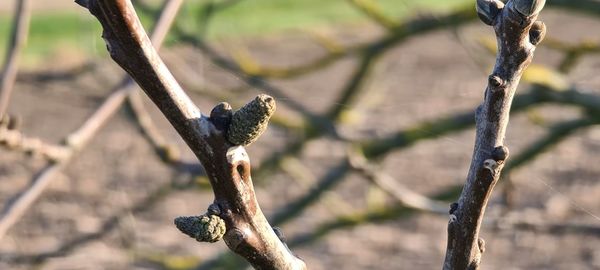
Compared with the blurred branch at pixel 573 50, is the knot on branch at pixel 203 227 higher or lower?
lower

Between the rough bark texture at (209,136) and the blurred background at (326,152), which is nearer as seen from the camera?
the rough bark texture at (209,136)

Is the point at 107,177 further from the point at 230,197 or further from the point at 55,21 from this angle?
the point at 55,21

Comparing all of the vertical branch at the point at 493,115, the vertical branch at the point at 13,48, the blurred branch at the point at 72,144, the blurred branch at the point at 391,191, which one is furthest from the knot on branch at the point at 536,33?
the blurred branch at the point at 391,191

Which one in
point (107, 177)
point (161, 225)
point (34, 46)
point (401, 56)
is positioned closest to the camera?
point (161, 225)

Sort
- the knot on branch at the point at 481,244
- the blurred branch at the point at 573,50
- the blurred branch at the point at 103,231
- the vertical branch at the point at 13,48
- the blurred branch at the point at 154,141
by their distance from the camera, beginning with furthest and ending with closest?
the blurred branch at the point at 103,231, the blurred branch at the point at 573,50, the blurred branch at the point at 154,141, the vertical branch at the point at 13,48, the knot on branch at the point at 481,244

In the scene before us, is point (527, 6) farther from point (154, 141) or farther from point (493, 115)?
point (154, 141)

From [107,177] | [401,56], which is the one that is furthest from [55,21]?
[107,177]

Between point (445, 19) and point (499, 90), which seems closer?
point (499, 90)

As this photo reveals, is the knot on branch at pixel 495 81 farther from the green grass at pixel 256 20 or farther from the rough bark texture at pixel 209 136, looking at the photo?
the green grass at pixel 256 20
